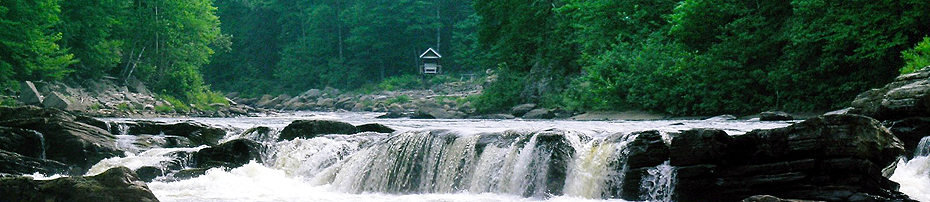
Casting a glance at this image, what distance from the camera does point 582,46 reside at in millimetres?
32781

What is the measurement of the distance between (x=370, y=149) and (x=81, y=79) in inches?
1013

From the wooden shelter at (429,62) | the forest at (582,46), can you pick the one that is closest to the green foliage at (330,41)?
the forest at (582,46)

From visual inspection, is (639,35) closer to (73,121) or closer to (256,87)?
(73,121)

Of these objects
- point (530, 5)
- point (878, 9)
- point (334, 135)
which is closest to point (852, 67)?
point (878, 9)

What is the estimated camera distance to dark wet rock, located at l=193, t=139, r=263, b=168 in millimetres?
14875

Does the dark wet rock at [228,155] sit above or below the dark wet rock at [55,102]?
below

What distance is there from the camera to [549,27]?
3456 cm

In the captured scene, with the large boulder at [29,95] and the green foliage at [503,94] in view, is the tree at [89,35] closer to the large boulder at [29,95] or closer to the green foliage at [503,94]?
the large boulder at [29,95]

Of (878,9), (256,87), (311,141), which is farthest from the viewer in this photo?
(256,87)

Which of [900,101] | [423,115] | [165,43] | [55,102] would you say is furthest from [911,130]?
[165,43]

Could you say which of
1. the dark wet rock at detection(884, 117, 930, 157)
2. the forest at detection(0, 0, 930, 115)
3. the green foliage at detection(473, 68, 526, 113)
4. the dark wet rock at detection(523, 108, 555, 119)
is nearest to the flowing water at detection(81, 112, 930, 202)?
the dark wet rock at detection(884, 117, 930, 157)

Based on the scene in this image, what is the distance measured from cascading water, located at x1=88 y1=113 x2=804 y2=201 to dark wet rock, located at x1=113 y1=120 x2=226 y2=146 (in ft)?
8.14

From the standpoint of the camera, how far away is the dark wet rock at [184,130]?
1828 cm

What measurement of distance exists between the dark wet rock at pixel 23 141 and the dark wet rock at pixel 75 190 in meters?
6.79
